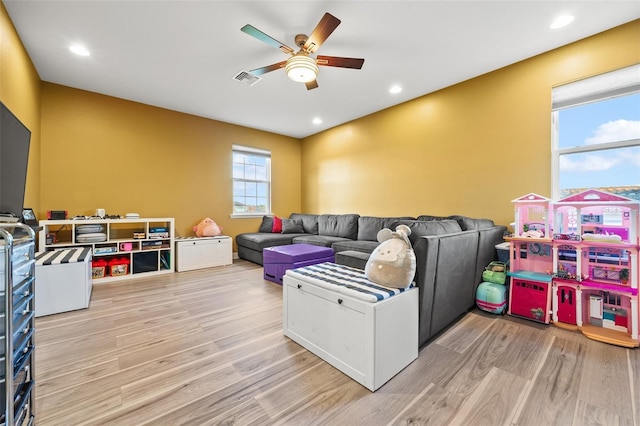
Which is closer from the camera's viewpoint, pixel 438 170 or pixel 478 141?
pixel 478 141

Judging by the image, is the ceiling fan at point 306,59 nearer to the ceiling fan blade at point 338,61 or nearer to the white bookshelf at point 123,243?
the ceiling fan blade at point 338,61

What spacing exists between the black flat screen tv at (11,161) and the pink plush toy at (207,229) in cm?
257

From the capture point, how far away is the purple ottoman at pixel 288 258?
10.8 ft

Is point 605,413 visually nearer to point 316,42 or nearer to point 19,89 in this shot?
point 316,42

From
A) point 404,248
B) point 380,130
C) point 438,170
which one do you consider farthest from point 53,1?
point 438,170

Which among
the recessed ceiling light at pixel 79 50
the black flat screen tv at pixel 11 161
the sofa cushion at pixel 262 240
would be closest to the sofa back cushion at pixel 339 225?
the sofa cushion at pixel 262 240

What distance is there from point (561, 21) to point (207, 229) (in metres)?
5.22

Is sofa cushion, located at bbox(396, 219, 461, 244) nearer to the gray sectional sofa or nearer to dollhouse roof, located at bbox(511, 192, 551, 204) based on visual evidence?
the gray sectional sofa

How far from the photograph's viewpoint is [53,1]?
82.7 inches

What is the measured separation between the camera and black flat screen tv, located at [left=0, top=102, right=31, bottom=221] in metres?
1.56

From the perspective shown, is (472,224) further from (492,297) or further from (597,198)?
(597,198)

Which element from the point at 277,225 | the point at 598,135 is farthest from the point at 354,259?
the point at 277,225

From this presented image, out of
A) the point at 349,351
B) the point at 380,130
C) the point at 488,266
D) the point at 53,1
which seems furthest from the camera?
the point at 380,130

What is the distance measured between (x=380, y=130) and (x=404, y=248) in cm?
341
